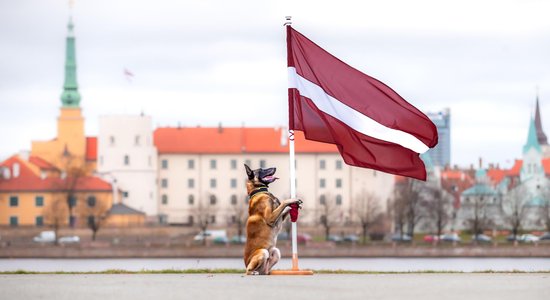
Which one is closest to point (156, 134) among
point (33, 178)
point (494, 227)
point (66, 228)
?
point (33, 178)

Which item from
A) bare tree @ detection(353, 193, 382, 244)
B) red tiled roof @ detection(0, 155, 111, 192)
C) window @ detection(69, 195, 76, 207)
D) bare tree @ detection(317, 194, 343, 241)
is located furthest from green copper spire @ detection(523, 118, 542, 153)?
window @ detection(69, 195, 76, 207)

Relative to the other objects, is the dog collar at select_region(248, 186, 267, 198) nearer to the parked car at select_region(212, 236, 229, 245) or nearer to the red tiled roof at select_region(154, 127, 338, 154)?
the parked car at select_region(212, 236, 229, 245)

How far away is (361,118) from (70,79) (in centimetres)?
14266

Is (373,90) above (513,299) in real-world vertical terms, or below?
above

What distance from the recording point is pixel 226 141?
550 ft

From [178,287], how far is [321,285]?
1.91 m

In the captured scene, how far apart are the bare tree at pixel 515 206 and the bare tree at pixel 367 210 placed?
12.2 m

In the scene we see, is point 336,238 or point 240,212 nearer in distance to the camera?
point 336,238

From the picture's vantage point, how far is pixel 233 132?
16925 cm

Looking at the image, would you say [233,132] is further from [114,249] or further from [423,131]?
[423,131]

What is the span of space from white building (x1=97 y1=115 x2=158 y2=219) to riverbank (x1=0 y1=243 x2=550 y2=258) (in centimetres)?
4913

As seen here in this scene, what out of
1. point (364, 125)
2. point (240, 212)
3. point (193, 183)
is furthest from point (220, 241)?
point (364, 125)

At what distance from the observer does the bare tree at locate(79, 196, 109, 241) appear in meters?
127

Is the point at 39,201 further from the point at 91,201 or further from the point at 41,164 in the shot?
the point at 41,164
